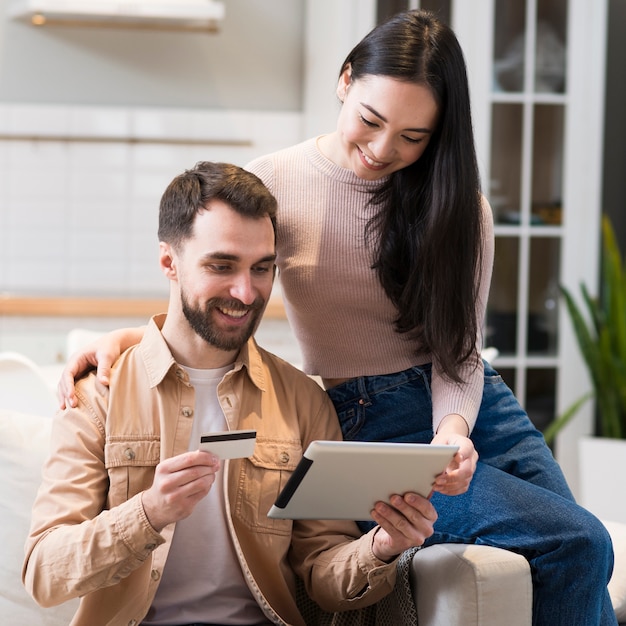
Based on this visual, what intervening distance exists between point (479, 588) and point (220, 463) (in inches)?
18.8

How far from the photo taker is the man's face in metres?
1.69

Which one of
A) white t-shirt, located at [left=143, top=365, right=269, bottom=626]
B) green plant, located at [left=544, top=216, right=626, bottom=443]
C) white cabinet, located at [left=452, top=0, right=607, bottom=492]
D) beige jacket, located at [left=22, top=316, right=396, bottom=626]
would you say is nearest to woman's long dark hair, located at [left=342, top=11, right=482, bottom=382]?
beige jacket, located at [left=22, top=316, right=396, bottom=626]

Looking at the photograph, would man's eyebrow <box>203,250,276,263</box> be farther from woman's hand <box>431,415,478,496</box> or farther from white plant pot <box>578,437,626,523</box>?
white plant pot <box>578,437,626,523</box>

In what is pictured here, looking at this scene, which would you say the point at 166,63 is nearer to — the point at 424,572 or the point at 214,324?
the point at 214,324

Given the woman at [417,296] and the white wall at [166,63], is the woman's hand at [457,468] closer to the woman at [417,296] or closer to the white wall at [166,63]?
the woman at [417,296]

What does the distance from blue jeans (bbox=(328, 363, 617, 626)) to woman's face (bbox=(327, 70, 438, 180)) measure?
0.42m

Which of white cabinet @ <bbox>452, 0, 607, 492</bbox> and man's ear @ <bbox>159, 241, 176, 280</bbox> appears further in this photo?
white cabinet @ <bbox>452, 0, 607, 492</bbox>

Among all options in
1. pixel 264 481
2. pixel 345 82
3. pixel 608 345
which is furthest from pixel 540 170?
pixel 264 481

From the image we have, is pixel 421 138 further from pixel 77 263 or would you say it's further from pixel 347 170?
pixel 77 263

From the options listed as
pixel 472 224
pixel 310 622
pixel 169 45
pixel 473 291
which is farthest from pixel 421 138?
pixel 169 45

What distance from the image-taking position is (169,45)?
4.56 m

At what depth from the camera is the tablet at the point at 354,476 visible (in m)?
1.40

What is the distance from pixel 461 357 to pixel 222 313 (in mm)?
496

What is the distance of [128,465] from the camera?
64.2 inches
